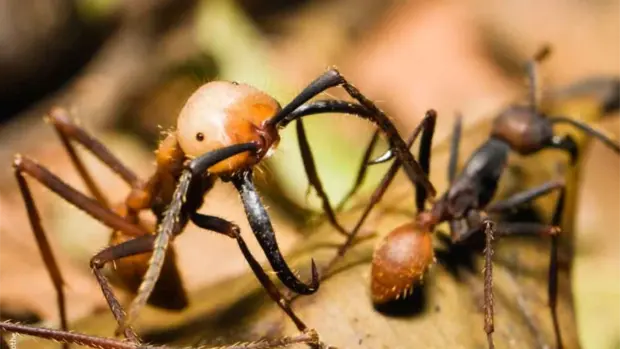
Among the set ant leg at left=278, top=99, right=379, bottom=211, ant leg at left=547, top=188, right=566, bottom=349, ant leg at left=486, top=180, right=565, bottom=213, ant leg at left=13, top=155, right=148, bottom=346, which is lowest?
ant leg at left=547, top=188, right=566, bottom=349

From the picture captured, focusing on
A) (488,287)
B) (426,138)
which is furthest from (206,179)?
(488,287)

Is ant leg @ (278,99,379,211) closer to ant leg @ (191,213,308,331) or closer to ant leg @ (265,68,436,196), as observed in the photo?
ant leg @ (265,68,436,196)

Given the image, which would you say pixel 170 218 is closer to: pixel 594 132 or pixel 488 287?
pixel 488 287

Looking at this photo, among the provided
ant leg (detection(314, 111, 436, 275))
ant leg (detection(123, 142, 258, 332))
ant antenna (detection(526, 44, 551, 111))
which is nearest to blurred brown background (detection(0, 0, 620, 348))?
ant antenna (detection(526, 44, 551, 111))

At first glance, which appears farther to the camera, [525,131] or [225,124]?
[525,131]

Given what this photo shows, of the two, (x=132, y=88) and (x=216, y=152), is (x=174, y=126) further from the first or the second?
(x=132, y=88)

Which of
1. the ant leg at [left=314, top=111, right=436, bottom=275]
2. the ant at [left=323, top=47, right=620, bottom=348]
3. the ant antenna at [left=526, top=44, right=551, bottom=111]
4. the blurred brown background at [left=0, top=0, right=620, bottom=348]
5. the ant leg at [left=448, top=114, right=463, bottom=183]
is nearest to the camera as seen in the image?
the ant at [left=323, top=47, right=620, bottom=348]

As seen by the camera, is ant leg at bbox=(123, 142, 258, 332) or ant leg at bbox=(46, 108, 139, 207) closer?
ant leg at bbox=(123, 142, 258, 332)

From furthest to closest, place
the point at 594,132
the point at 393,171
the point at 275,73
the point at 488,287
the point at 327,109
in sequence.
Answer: the point at 275,73 < the point at 594,132 < the point at 393,171 < the point at 488,287 < the point at 327,109
